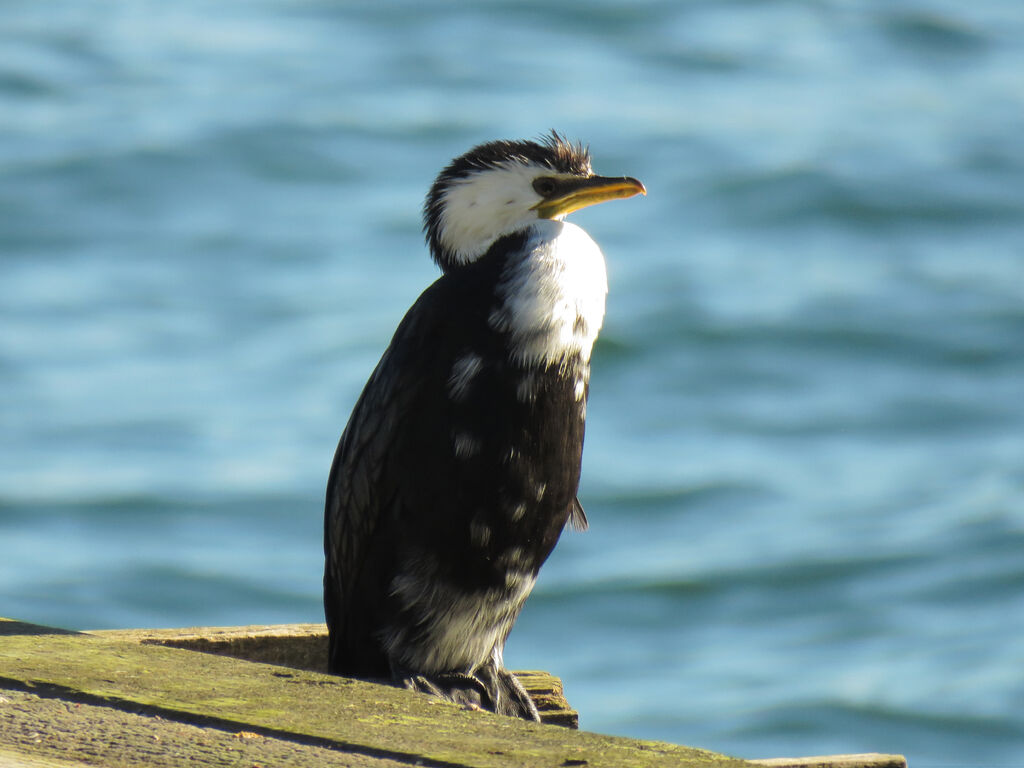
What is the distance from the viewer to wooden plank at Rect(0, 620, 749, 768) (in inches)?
93.2

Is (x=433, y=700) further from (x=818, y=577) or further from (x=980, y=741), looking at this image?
(x=818, y=577)

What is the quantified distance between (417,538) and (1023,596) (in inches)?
421

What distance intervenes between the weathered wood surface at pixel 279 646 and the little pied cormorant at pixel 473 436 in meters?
0.06

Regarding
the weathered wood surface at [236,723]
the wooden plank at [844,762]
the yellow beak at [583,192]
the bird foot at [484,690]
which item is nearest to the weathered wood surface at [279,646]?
the bird foot at [484,690]

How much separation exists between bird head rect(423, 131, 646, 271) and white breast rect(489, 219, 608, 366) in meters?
0.08

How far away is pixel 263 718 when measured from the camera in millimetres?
2523

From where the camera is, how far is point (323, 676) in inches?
112

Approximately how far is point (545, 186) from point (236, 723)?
191 centimetres

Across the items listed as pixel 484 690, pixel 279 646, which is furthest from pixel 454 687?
pixel 279 646

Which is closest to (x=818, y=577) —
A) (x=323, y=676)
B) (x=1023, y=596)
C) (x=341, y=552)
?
(x=1023, y=596)

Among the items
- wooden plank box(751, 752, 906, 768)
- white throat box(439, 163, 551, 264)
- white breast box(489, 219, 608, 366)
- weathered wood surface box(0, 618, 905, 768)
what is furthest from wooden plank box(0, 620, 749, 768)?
white throat box(439, 163, 551, 264)

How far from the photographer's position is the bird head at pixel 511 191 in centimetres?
405

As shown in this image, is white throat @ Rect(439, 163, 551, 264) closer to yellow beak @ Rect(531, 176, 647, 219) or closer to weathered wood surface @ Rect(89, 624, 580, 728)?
yellow beak @ Rect(531, 176, 647, 219)

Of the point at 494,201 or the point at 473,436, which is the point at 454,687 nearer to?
the point at 473,436
